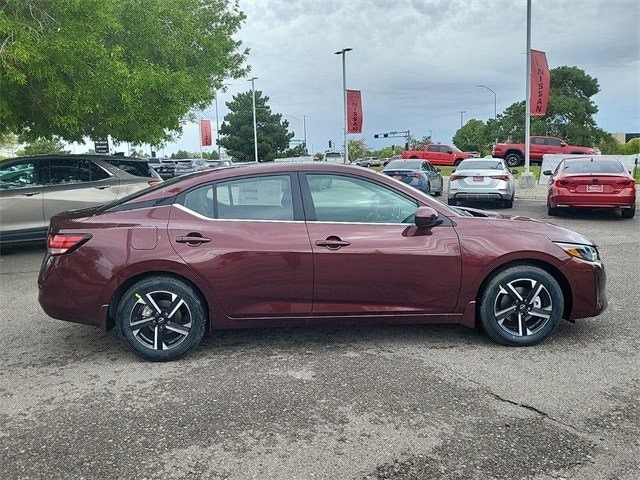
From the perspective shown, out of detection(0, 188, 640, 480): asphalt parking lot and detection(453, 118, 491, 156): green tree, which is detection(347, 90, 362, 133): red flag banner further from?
detection(0, 188, 640, 480): asphalt parking lot

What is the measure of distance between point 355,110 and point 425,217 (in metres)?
35.8

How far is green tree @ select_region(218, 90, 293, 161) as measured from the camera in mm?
63719

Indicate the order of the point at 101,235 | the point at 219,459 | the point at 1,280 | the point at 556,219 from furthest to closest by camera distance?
the point at 556,219, the point at 1,280, the point at 101,235, the point at 219,459

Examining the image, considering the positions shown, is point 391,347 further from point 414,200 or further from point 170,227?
point 170,227

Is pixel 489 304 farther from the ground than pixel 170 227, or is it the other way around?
pixel 170 227

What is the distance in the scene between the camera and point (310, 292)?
4516 mm

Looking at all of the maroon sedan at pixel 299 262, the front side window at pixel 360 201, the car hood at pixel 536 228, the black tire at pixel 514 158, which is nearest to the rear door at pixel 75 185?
the maroon sedan at pixel 299 262

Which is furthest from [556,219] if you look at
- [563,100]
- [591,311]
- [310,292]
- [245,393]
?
[563,100]

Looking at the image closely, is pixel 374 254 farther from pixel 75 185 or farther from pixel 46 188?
pixel 46 188

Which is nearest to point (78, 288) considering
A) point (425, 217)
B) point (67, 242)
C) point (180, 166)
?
point (67, 242)

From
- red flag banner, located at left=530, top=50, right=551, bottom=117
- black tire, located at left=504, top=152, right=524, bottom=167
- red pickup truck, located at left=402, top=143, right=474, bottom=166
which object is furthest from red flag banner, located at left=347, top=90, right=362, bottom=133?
red flag banner, located at left=530, top=50, right=551, bottom=117

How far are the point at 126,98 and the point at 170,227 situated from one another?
7.32m

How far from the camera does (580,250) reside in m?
4.73

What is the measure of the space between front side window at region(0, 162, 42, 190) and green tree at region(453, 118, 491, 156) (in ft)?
184
